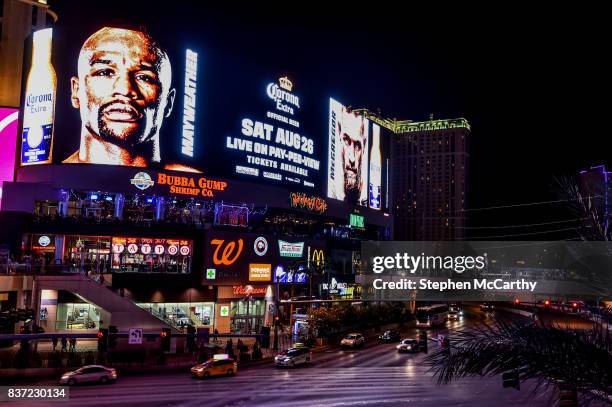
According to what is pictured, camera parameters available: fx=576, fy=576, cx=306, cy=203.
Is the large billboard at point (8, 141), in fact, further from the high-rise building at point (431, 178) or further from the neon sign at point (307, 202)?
the high-rise building at point (431, 178)

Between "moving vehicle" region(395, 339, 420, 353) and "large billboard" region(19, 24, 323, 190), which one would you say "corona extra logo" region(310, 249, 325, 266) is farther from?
"moving vehicle" region(395, 339, 420, 353)

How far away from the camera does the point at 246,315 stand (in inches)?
2152

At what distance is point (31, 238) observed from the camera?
45094 millimetres

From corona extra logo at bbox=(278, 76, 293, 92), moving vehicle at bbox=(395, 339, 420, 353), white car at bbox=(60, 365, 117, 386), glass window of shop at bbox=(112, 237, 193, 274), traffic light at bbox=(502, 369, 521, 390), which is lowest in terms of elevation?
moving vehicle at bbox=(395, 339, 420, 353)

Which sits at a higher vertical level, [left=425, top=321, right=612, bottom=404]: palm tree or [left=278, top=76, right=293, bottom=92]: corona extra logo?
[left=278, top=76, right=293, bottom=92]: corona extra logo

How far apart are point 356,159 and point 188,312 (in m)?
37.2

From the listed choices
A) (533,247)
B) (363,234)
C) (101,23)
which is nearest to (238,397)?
(533,247)

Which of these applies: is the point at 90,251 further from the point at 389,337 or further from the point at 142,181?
the point at 389,337

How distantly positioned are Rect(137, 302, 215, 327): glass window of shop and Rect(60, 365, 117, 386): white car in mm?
19799

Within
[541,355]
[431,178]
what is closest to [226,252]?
[541,355]

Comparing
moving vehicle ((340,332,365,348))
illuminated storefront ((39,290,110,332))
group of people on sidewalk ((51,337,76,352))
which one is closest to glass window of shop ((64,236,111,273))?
illuminated storefront ((39,290,110,332))

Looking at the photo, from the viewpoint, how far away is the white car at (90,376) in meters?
27.3

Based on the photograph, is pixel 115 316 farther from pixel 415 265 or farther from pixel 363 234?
pixel 363 234

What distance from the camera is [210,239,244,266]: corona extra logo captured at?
51.3 metres
